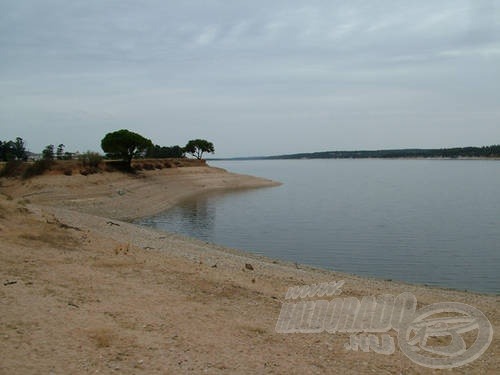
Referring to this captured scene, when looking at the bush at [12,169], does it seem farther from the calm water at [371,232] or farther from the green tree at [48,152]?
the calm water at [371,232]

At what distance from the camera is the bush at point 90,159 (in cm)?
4892

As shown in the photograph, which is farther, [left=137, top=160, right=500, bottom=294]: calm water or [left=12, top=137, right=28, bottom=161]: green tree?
[left=12, top=137, right=28, bottom=161]: green tree

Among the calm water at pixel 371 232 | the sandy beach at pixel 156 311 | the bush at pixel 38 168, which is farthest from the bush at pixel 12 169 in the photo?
the sandy beach at pixel 156 311

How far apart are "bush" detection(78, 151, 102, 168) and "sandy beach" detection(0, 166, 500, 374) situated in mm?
32554

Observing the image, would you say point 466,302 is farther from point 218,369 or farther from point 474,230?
point 474,230

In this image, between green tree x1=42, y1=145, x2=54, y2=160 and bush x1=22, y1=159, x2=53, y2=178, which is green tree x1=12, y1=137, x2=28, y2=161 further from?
bush x1=22, y1=159, x2=53, y2=178

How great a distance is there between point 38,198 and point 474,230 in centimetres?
3128

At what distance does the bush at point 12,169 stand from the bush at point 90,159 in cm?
592

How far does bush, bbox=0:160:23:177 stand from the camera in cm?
4481

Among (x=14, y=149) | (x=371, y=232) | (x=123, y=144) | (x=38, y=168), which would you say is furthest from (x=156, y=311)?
(x=14, y=149)

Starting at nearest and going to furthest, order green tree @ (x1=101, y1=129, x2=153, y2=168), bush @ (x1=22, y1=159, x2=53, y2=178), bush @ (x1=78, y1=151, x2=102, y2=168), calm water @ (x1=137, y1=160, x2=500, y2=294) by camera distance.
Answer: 1. calm water @ (x1=137, y1=160, x2=500, y2=294)
2. bush @ (x1=22, y1=159, x2=53, y2=178)
3. bush @ (x1=78, y1=151, x2=102, y2=168)
4. green tree @ (x1=101, y1=129, x2=153, y2=168)

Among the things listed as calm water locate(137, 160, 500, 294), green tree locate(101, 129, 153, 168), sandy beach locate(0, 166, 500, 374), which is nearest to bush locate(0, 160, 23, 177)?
green tree locate(101, 129, 153, 168)

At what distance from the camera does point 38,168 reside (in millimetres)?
43469

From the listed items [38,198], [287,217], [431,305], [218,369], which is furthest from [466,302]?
[38,198]
